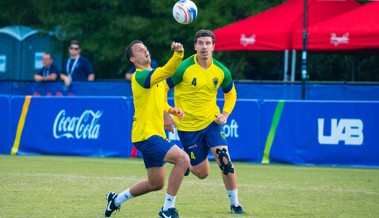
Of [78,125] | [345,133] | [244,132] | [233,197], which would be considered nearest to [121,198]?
[233,197]

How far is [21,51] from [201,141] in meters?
23.4

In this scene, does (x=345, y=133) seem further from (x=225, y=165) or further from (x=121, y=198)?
(x=121, y=198)

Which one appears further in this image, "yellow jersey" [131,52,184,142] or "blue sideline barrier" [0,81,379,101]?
"blue sideline barrier" [0,81,379,101]

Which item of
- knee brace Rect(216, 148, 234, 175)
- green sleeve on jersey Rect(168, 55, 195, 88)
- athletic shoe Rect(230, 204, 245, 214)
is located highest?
green sleeve on jersey Rect(168, 55, 195, 88)

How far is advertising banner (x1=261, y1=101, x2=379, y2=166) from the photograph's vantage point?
706 inches

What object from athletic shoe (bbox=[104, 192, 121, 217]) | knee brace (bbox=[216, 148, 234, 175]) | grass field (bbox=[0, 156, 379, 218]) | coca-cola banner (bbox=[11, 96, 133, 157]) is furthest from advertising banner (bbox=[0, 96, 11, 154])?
athletic shoe (bbox=[104, 192, 121, 217])

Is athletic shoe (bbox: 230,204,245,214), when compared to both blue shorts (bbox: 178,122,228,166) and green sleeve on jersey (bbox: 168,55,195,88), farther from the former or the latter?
green sleeve on jersey (bbox: 168,55,195,88)

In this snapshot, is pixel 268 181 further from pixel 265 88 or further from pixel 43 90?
pixel 43 90

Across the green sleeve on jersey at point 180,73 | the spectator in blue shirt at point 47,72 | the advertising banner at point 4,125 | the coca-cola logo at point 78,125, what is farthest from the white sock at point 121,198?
the spectator in blue shirt at point 47,72

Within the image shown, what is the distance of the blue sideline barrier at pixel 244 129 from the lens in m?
18.1

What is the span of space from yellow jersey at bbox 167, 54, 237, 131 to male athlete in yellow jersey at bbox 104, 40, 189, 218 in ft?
5.02

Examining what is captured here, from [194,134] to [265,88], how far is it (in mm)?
9019

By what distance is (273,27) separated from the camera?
78.1ft

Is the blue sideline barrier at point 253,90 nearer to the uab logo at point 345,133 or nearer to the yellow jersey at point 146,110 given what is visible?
the uab logo at point 345,133
